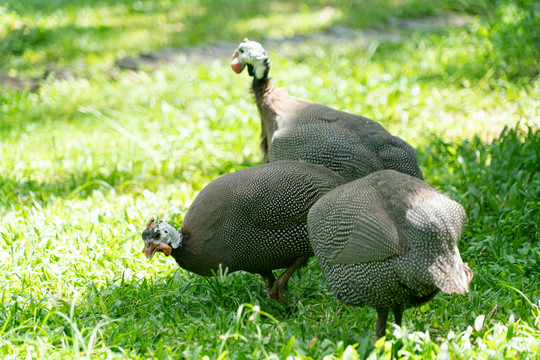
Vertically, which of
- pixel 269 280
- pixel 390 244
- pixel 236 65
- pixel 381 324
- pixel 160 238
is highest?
pixel 236 65

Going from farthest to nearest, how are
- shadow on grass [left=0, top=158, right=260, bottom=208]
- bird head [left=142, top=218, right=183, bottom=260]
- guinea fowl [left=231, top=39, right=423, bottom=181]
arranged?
1. shadow on grass [left=0, top=158, right=260, bottom=208]
2. guinea fowl [left=231, top=39, right=423, bottom=181]
3. bird head [left=142, top=218, right=183, bottom=260]

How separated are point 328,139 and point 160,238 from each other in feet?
3.79

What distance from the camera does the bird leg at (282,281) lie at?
11.4 feet

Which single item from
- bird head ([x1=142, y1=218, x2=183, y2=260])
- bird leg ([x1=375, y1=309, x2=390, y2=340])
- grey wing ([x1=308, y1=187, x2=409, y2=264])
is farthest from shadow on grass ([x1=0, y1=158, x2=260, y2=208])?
bird leg ([x1=375, y1=309, x2=390, y2=340])

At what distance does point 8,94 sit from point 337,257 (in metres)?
5.19

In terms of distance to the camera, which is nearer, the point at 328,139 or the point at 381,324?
the point at 381,324

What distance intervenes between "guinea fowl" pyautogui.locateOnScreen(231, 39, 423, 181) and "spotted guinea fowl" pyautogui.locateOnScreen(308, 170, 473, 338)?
67 centimetres

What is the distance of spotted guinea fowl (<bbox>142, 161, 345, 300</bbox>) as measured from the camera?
332 centimetres

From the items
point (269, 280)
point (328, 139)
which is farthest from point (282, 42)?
point (269, 280)

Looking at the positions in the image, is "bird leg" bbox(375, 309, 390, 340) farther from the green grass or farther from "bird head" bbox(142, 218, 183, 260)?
"bird head" bbox(142, 218, 183, 260)

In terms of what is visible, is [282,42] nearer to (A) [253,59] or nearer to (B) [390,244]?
(A) [253,59]

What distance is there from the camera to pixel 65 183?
16.4ft

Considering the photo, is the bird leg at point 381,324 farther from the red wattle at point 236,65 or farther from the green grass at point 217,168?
the red wattle at point 236,65

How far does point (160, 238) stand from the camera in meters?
3.31
